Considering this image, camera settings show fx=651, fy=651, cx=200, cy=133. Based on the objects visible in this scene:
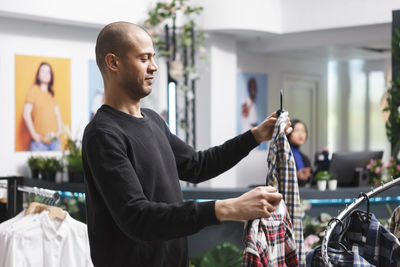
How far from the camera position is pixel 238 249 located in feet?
16.1

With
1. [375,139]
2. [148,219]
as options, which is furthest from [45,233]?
[375,139]

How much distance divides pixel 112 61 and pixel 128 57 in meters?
0.06

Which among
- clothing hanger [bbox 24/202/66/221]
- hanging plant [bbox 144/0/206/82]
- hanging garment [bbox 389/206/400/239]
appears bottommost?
clothing hanger [bbox 24/202/66/221]

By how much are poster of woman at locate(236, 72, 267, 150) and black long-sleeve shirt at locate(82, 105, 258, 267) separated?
24.9ft

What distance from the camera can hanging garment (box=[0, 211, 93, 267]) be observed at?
10.1ft

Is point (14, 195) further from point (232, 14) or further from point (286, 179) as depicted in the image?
point (232, 14)

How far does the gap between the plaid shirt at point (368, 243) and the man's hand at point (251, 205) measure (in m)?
0.38

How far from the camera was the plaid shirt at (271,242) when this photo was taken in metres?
1.71

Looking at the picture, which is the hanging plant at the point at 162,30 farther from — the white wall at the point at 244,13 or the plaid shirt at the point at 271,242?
the plaid shirt at the point at 271,242

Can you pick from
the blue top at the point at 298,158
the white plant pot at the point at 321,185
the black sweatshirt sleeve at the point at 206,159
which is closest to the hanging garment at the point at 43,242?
the black sweatshirt sleeve at the point at 206,159

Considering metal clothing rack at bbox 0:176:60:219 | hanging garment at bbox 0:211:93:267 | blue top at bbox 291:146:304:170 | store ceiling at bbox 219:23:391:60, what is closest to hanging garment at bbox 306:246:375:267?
hanging garment at bbox 0:211:93:267

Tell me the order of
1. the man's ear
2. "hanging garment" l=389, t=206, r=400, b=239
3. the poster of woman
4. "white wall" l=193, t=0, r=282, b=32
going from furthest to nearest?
the poster of woman → "white wall" l=193, t=0, r=282, b=32 → "hanging garment" l=389, t=206, r=400, b=239 → the man's ear

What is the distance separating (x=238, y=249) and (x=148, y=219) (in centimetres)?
328

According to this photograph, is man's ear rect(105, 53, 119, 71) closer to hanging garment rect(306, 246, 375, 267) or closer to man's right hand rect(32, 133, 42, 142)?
hanging garment rect(306, 246, 375, 267)
